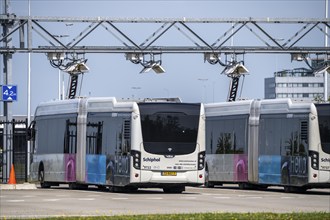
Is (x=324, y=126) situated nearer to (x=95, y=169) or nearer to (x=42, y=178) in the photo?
(x=95, y=169)

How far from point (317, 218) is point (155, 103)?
15.3 meters

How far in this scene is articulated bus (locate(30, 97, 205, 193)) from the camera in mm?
41094

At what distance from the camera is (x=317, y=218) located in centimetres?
2686

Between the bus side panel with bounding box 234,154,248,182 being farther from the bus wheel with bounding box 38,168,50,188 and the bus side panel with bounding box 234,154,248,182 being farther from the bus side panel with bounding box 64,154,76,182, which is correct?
the bus wheel with bounding box 38,168,50,188

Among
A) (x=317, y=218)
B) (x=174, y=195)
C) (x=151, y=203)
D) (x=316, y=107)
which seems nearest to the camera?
(x=317, y=218)

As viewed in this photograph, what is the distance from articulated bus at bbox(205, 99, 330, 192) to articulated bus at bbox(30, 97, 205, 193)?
132 inches

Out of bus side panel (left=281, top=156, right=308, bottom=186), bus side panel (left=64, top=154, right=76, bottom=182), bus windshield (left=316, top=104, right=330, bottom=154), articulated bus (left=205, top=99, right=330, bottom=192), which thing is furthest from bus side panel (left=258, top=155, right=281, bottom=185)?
bus side panel (left=64, top=154, right=76, bottom=182)

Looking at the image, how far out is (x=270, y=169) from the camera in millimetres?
44531

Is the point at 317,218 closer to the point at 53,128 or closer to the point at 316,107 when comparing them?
the point at 316,107

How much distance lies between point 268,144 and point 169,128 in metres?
4.88

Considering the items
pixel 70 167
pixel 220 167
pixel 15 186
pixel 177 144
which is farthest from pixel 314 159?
pixel 15 186

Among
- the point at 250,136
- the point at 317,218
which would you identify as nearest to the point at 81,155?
the point at 250,136

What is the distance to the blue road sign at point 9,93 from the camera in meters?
47.9

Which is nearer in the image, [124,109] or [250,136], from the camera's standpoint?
[124,109]
